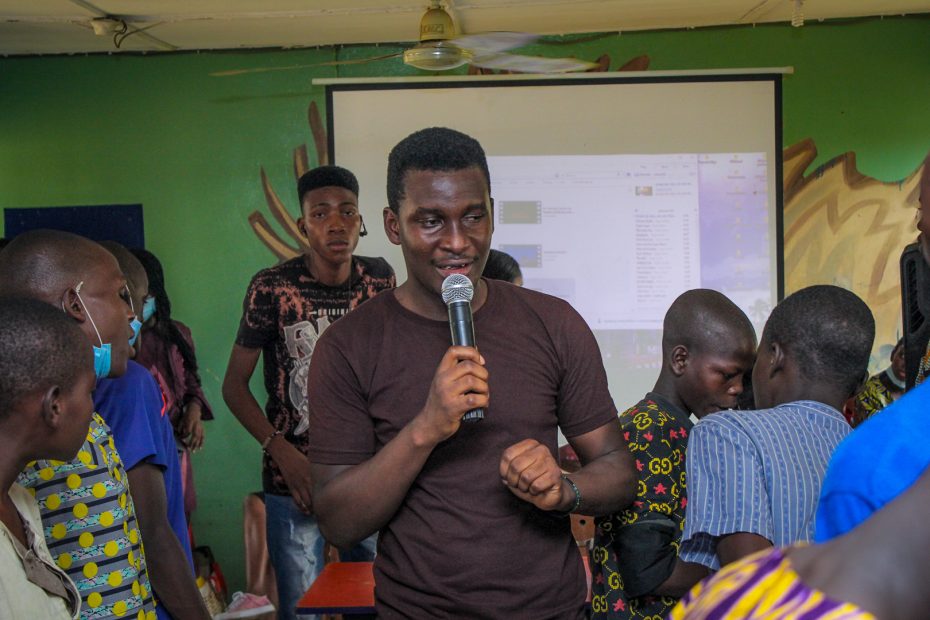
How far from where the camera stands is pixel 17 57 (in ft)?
16.5

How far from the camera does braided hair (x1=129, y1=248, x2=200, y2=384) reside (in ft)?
14.0

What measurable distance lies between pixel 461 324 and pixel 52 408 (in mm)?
712

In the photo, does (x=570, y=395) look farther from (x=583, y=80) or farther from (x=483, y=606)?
(x=583, y=80)

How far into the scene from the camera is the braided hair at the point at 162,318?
168 inches

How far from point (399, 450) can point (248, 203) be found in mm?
3681

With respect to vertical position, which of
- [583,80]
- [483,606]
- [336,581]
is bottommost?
[336,581]

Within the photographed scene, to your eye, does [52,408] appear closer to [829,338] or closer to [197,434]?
[829,338]

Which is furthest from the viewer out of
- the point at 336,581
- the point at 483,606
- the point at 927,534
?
the point at 336,581

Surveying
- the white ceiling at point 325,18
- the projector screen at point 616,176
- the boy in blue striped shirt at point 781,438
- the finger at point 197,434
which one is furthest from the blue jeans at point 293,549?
the white ceiling at point 325,18

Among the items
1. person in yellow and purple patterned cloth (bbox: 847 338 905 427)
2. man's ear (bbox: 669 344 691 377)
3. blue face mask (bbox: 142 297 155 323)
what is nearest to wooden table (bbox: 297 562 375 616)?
man's ear (bbox: 669 344 691 377)

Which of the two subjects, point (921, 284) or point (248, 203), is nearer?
point (921, 284)

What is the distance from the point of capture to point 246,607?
4.43 m

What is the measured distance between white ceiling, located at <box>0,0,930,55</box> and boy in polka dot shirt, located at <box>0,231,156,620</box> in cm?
249

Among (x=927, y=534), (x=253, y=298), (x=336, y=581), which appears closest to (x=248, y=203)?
(x=253, y=298)
